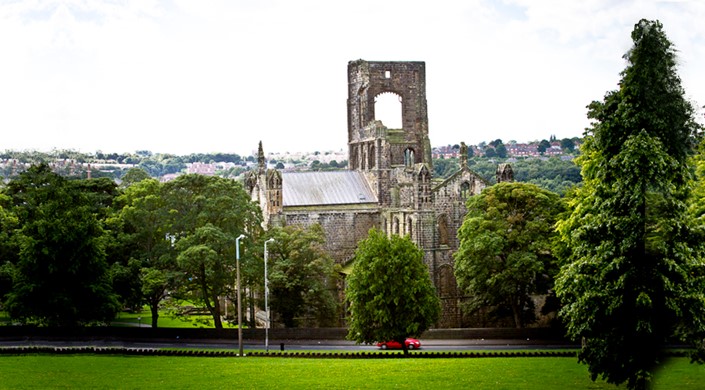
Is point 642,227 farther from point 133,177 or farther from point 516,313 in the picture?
point 133,177

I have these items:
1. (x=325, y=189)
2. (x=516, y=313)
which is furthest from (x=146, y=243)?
(x=516, y=313)

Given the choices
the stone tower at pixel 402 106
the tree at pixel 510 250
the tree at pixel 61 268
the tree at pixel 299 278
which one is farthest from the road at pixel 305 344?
the stone tower at pixel 402 106

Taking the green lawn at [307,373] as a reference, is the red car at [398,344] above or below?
above

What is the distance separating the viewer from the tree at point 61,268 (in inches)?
2415

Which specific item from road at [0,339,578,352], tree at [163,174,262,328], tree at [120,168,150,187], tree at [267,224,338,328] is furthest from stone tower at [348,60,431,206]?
tree at [120,168,150,187]

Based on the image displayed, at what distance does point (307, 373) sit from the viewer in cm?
4541

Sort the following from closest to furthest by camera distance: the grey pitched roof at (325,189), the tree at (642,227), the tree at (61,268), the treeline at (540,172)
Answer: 1. the tree at (642,227)
2. the tree at (61,268)
3. the grey pitched roof at (325,189)
4. the treeline at (540,172)

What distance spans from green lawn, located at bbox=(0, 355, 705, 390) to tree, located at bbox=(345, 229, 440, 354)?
19.2 ft

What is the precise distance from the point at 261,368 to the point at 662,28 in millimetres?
21787

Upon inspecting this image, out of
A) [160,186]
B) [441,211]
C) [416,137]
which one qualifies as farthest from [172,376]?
[416,137]

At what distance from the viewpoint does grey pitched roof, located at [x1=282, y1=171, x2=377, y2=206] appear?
83.6 m

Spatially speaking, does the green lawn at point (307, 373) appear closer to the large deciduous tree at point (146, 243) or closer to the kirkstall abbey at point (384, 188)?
the large deciduous tree at point (146, 243)

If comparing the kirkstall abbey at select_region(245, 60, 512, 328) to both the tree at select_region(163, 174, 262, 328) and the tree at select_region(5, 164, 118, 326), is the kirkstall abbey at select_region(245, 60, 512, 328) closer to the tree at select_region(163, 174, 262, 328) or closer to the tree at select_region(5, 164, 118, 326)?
the tree at select_region(163, 174, 262, 328)

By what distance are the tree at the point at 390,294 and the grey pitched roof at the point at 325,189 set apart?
23887mm
